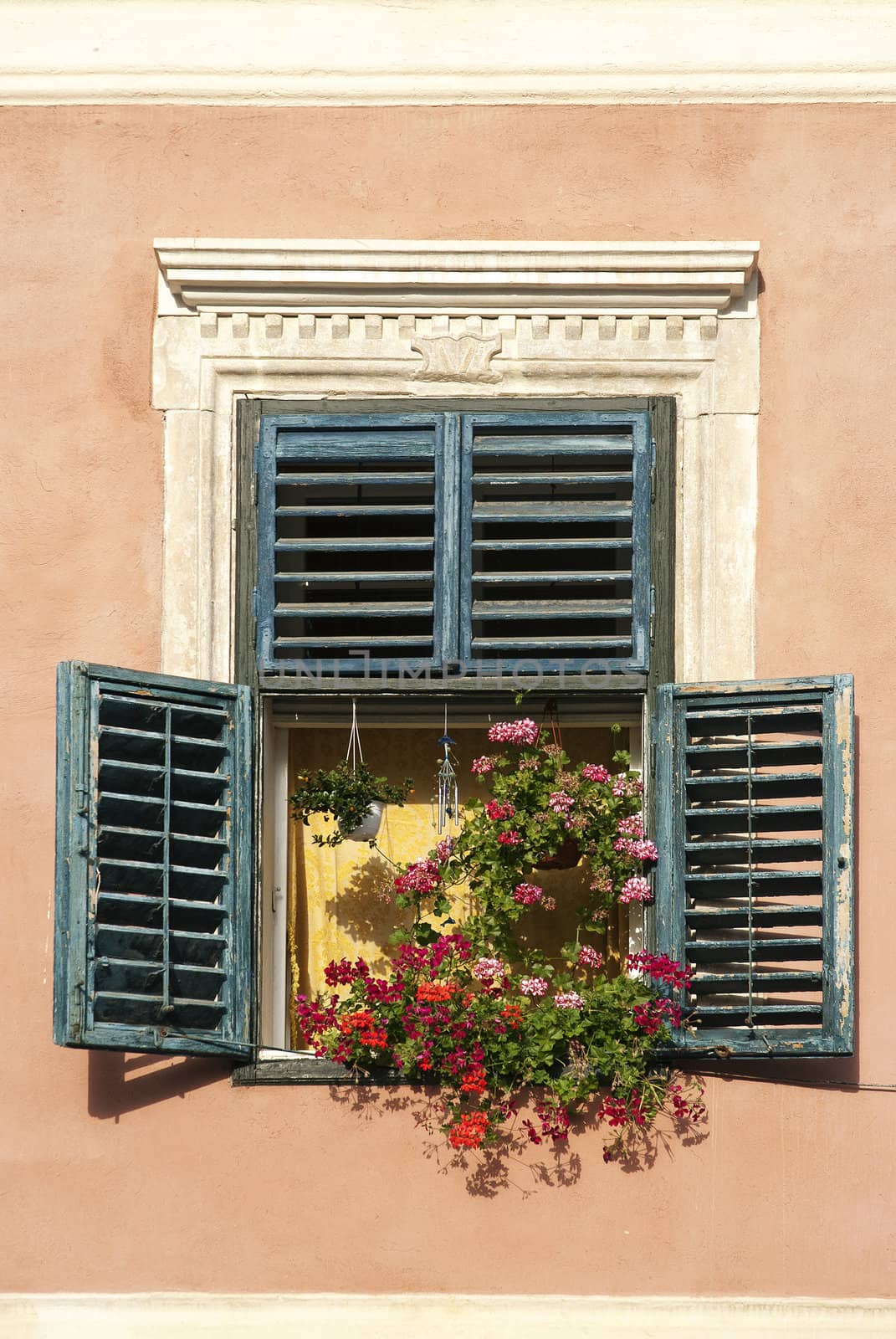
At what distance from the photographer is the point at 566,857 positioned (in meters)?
5.62

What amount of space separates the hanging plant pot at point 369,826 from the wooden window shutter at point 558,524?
0.56 metres

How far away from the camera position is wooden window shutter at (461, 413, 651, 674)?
18.3 ft

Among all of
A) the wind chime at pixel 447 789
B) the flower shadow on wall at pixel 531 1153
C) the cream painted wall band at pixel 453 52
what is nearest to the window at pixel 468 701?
the wind chime at pixel 447 789

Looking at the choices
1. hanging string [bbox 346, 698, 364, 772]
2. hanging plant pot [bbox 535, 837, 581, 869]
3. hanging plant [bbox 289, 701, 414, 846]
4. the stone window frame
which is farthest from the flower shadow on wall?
hanging string [bbox 346, 698, 364, 772]

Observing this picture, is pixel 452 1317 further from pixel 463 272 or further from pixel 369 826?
pixel 463 272

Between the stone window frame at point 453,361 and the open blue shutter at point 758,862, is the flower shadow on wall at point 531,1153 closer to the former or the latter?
the open blue shutter at point 758,862

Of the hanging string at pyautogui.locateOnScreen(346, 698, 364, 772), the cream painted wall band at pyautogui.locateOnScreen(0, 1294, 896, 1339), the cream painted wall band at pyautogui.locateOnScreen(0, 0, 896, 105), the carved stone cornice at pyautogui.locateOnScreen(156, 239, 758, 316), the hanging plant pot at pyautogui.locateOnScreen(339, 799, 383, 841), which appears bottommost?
the cream painted wall band at pyautogui.locateOnScreen(0, 1294, 896, 1339)

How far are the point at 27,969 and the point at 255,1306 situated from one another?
124cm

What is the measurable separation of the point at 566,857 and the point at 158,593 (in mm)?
1558

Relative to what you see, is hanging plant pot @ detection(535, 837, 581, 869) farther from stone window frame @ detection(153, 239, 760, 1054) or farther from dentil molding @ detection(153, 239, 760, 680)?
dentil molding @ detection(153, 239, 760, 680)

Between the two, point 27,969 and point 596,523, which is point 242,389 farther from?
point 27,969

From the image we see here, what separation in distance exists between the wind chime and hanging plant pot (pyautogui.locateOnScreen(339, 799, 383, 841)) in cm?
26

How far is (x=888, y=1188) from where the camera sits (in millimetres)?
5328

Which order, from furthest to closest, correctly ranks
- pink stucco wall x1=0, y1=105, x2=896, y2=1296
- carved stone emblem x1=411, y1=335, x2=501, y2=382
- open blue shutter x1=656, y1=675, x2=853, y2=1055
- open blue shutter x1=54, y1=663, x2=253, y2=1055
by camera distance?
carved stone emblem x1=411, y1=335, x2=501, y2=382, pink stucco wall x1=0, y1=105, x2=896, y2=1296, open blue shutter x1=656, y1=675, x2=853, y2=1055, open blue shutter x1=54, y1=663, x2=253, y2=1055
